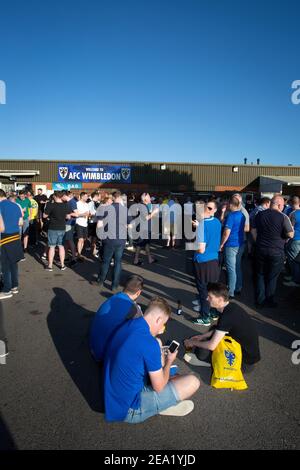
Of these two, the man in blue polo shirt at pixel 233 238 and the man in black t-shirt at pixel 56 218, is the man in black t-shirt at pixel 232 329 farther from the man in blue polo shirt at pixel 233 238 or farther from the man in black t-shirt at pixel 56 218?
the man in black t-shirt at pixel 56 218

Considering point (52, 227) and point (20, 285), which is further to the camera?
point (52, 227)

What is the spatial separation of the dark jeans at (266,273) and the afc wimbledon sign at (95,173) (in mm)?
23514

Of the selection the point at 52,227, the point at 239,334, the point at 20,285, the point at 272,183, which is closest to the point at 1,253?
the point at 20,285

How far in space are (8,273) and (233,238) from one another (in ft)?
14.2

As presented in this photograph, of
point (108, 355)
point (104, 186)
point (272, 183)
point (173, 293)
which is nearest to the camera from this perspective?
point (108, 355)

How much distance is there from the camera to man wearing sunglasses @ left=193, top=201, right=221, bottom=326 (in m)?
4.62

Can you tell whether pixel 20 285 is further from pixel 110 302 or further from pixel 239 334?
pixel 239 334

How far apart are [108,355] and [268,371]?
2.06 metres

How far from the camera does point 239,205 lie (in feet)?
19.0

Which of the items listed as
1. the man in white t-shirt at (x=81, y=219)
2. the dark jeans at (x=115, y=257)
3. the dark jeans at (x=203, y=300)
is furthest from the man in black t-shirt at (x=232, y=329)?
the man in white t-shirt at (x=81, y=219)

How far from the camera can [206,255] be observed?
15.3ft

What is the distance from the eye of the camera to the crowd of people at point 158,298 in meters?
2.40

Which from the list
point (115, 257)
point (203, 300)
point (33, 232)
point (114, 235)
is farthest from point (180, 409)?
point (33, 232)
